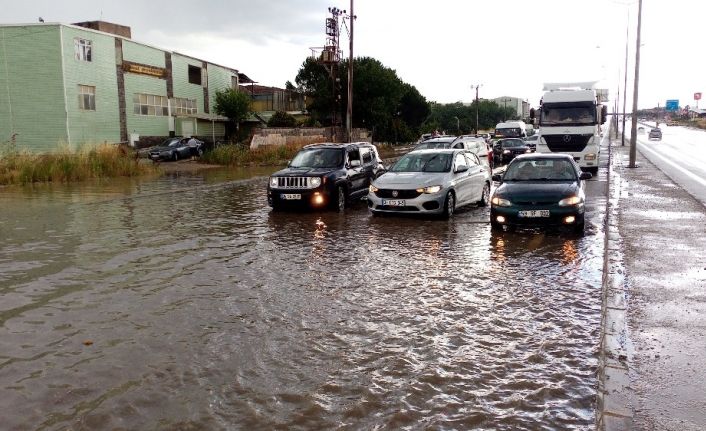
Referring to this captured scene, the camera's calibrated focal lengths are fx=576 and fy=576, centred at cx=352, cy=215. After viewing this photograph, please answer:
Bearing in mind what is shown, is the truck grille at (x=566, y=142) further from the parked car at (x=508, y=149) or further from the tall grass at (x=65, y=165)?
the tall grass at (x=65, y=165)

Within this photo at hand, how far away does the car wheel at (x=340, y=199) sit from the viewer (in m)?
14.1

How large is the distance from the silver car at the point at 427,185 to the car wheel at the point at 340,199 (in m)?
1.35

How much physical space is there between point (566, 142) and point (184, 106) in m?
34.5

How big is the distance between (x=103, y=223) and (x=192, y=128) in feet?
121

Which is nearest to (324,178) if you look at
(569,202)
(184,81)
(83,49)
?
(569,202)

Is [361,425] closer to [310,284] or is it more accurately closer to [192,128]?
[310,284]

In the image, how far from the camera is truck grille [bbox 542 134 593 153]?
22.1 m

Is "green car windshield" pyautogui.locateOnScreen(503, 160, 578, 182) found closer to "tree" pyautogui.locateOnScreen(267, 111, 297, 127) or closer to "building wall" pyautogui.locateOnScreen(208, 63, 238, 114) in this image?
"tree" pyautogui.locateOnScreen(267, 111, 297, 127)

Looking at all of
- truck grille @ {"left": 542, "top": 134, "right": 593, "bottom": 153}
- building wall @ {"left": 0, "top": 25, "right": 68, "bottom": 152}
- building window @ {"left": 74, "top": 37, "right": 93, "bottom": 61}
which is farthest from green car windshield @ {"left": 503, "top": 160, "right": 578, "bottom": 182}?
building window @ {"left": 74, "top": 37, "right": 93, "bottom": 61}

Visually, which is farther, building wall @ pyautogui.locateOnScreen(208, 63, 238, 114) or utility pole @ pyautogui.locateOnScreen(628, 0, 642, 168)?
building wall @ pyautogui.locateOnScreen(208, 63, 238, 114)

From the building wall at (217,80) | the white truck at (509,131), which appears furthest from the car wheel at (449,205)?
the building wall at (217,80)

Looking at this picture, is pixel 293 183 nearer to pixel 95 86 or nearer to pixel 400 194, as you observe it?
pixel 400 194

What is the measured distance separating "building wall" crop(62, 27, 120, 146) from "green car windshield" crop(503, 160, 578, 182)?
95.5 ft

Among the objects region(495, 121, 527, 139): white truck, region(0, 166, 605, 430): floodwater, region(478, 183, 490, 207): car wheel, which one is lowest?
region(0, 166, 605, 430): floodwater
